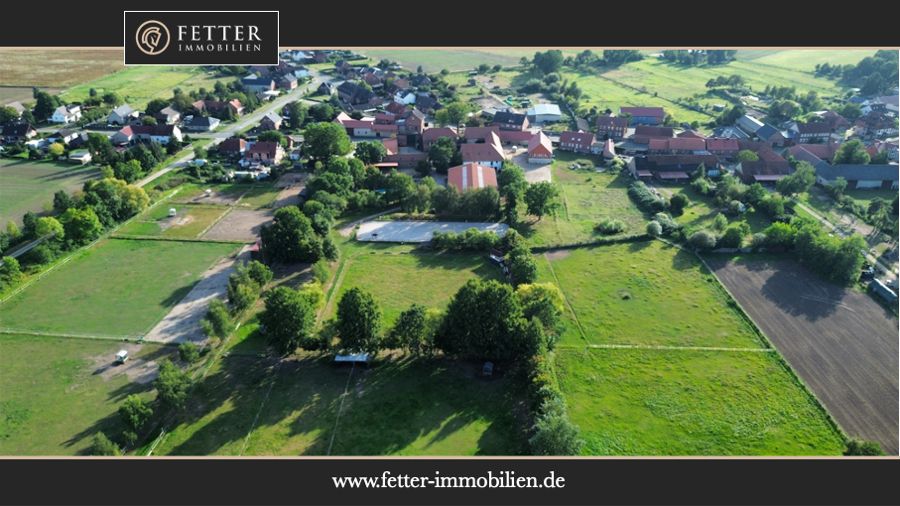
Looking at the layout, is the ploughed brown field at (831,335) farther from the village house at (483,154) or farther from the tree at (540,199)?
the village house at (483,154)

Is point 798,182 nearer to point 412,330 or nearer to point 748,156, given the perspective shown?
point 748,156

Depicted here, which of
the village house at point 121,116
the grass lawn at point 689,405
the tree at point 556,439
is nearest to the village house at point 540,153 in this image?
the grass lawn at point 689,405

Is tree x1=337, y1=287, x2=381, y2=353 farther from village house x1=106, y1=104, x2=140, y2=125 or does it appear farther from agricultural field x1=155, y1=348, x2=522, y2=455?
village house x1=106, y1=104, x2=140, y2=125

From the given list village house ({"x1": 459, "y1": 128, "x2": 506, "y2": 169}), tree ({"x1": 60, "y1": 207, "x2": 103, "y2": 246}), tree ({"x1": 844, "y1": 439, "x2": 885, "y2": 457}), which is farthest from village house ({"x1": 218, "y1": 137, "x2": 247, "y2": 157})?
tree ({"x1": 844, "y1": 439, "x2": 885, "y2": 457})

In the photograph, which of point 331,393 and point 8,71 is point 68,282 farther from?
point 8,71
